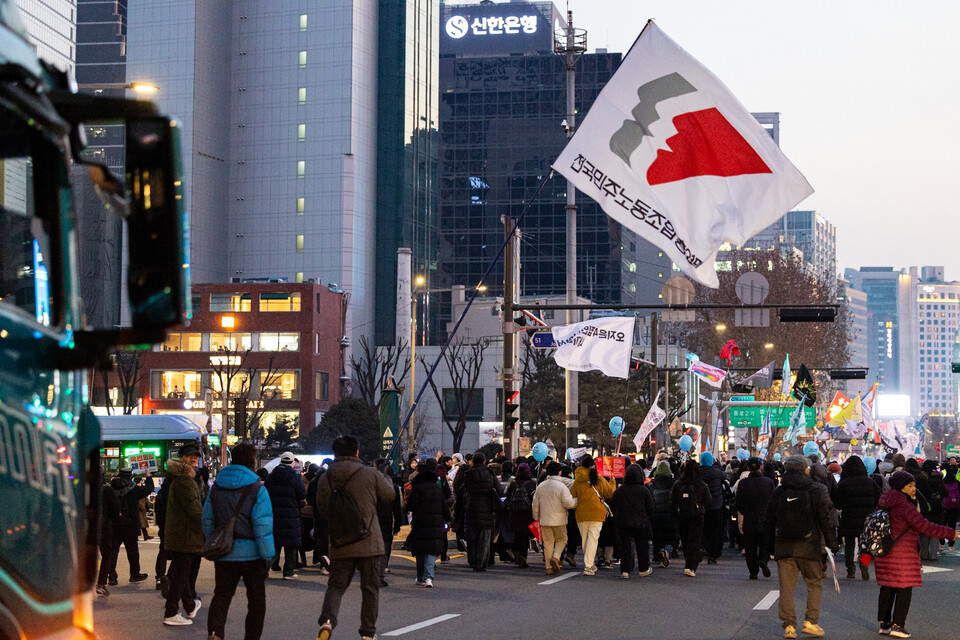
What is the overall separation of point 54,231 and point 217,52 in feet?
368

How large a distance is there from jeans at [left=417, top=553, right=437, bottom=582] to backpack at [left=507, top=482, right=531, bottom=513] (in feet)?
11.2

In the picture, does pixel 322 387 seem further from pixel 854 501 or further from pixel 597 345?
pixel 854 501

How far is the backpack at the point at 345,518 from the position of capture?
11.0 m

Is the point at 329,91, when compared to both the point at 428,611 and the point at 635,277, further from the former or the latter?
the point at 428,611

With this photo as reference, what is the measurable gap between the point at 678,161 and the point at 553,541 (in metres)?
7.78

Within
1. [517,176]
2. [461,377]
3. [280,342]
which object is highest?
[517,176]

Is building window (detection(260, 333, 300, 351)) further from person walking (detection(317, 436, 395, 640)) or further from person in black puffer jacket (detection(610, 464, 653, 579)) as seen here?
person walking (detection(317, 436, 395, 640))

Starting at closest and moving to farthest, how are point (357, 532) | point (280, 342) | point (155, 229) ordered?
point (155, 229), point (357, 532), point (280, 342)

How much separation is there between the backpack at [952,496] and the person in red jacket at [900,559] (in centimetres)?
1306

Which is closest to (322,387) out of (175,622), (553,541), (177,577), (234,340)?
(234,340)

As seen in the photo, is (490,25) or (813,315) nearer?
(813,315)

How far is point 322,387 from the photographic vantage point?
3531 inches

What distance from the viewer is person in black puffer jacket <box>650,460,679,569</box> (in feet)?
66.9

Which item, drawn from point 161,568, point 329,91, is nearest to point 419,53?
point 329,91
